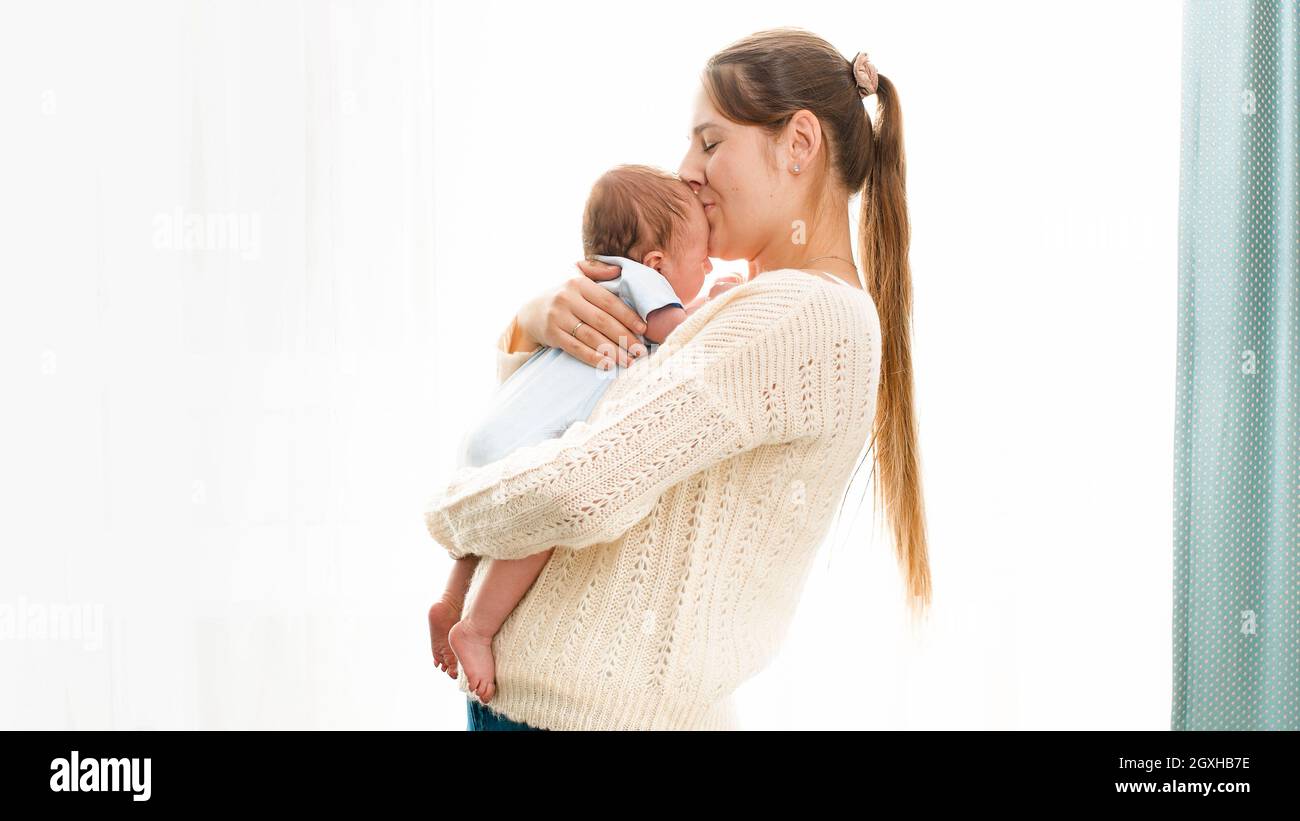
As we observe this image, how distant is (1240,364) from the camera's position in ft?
5.52

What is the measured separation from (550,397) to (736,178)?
0.33 m

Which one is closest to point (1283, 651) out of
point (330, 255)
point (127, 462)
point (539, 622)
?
point (539, 622)

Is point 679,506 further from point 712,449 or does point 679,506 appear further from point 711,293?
point 711,293

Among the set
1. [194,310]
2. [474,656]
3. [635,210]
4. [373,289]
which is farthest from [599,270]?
[194,310]

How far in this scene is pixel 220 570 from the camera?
1.85m

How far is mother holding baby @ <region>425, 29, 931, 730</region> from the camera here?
0.97 meters

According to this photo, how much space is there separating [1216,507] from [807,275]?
3.57 feet

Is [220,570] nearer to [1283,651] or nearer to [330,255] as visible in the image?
[330,255]

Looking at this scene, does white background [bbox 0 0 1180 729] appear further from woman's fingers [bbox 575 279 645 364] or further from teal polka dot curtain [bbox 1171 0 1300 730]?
woman's fingers [bbox 575 279 645 364]

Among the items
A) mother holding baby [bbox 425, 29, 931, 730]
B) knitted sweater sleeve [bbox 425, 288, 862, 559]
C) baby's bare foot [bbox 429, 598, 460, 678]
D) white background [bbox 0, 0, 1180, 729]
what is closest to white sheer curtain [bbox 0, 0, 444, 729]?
white background [bbox 0, 0, 1180, 729]

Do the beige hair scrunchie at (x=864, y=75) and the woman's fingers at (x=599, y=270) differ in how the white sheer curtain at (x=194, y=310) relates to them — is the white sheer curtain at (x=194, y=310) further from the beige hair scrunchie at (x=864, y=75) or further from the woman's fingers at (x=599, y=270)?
the beige hair scrunchie at (x=864, y=75)

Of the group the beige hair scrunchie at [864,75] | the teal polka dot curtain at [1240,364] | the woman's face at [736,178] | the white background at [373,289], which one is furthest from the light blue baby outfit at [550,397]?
the teal polka dot curtain at [1240,364]

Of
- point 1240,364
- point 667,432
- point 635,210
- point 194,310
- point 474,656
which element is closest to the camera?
point 667,432

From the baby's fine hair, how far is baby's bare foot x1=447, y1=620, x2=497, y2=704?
19.0 inches
